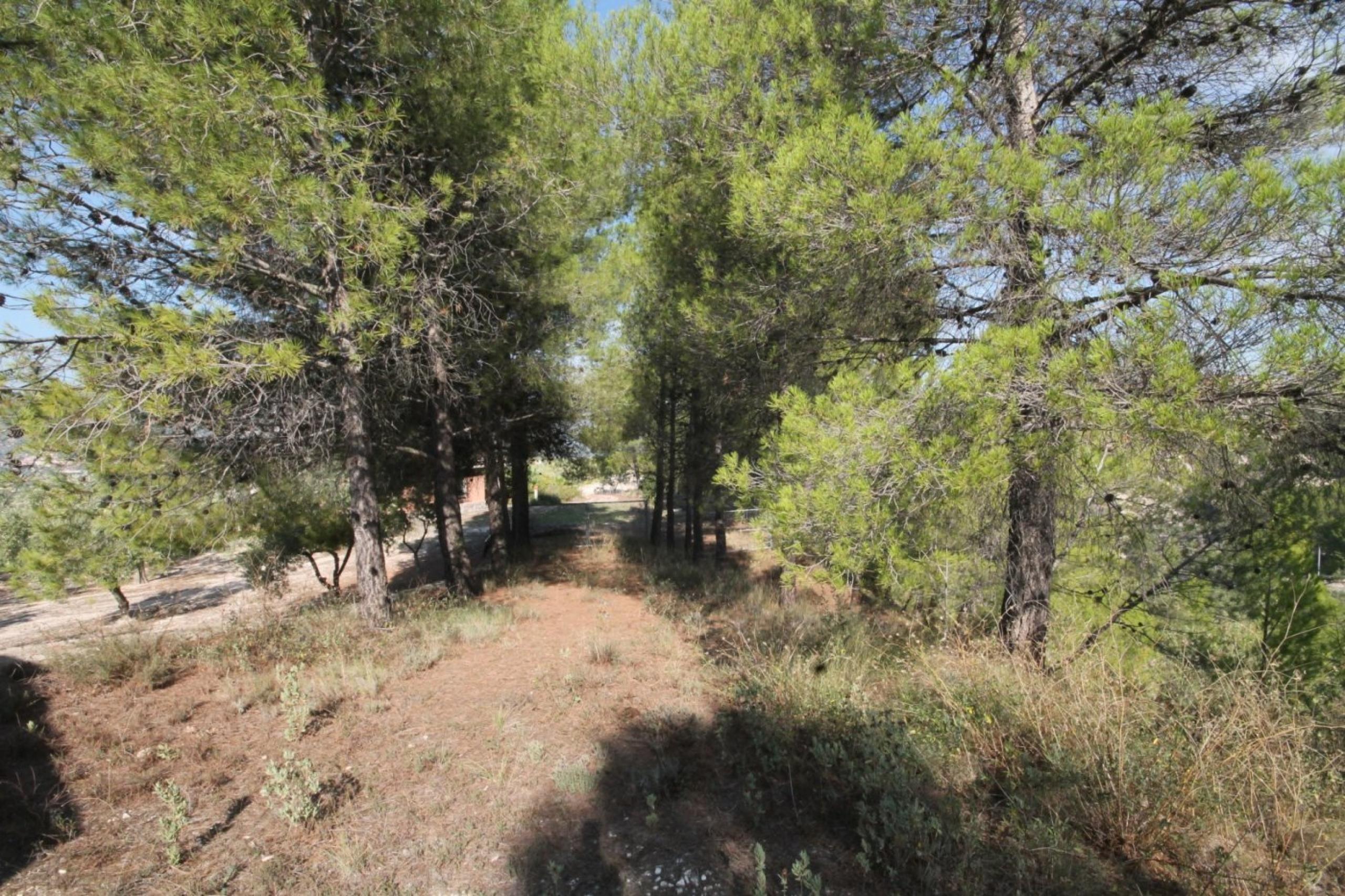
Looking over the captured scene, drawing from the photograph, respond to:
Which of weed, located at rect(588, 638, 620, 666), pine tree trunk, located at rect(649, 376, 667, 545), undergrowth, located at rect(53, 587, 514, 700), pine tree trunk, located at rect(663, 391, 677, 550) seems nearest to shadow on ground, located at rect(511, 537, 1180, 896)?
weed, located at rect(588, 638, 620, 666)

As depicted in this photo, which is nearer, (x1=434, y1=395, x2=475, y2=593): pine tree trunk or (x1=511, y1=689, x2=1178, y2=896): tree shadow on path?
(x1=511, y1=689, x2=1178, y2=896): tree shadow on path

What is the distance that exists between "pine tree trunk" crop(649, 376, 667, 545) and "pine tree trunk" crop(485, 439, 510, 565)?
3.55 m

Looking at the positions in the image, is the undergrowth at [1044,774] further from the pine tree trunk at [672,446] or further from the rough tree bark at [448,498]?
the pine tree trunk at [672,446]

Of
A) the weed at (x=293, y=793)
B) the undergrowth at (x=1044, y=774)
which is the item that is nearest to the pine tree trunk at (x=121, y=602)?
the weed at (x=293, y=793)

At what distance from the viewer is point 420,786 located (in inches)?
137

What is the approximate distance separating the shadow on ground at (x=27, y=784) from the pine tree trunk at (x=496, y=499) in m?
6.51

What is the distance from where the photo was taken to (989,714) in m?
3.22

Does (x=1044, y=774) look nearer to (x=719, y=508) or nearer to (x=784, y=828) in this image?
(x=784, y=828)

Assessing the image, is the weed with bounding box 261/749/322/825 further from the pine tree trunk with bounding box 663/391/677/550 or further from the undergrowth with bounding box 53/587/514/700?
the pine tree trunk with bounding box 663/391/677/550

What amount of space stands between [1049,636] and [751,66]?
5529mm

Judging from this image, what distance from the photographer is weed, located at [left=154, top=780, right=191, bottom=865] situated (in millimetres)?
2785

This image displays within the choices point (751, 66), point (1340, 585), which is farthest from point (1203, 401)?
point (1340, 585)

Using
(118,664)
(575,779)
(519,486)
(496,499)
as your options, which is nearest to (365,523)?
(118,664)

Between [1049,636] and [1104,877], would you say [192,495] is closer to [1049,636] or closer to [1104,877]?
[1104,877]
